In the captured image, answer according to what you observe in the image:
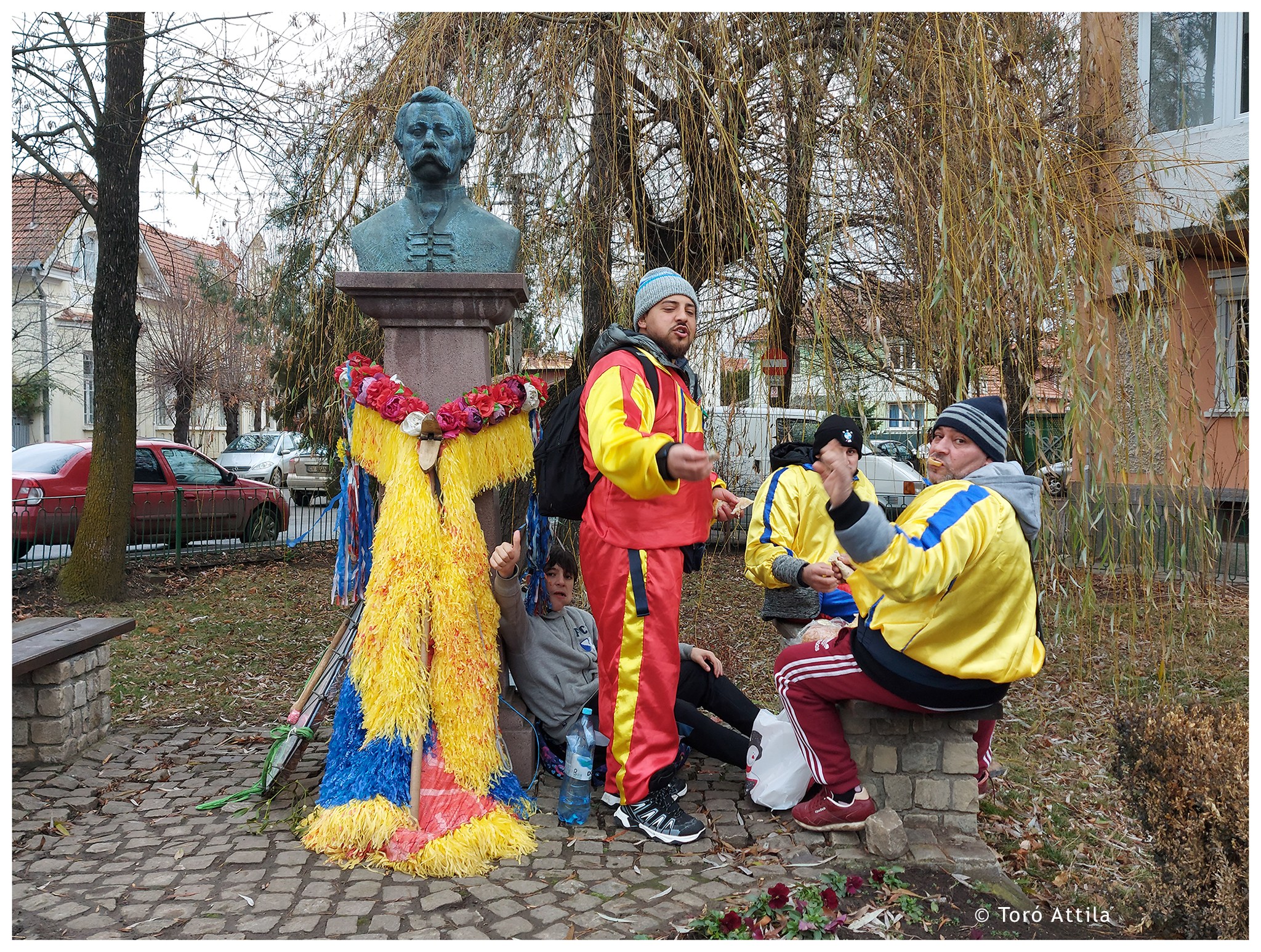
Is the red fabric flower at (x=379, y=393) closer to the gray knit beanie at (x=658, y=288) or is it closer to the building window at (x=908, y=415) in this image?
the gray knit beanie at (x=658, y=288)

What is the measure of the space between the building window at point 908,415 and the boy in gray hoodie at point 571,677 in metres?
1.30

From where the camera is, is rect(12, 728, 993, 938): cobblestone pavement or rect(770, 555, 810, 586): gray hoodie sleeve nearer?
rect(12, 728, 993, 938): cobblestone pavement

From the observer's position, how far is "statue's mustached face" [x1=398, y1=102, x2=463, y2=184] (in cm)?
341

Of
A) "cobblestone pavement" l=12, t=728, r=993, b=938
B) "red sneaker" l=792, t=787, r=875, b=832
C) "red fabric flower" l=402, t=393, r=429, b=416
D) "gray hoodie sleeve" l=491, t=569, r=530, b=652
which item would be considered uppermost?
"red fabric flower" l=402, t=393, r=429, b=416

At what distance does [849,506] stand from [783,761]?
144cm

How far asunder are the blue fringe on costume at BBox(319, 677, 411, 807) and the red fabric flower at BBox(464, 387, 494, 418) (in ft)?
3.70

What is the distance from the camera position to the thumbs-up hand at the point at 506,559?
3248 millimetres

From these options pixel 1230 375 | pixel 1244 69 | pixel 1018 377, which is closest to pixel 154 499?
pixel 1018 377

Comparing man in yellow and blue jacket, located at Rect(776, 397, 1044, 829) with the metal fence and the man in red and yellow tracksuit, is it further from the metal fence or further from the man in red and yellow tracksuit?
the metal fence

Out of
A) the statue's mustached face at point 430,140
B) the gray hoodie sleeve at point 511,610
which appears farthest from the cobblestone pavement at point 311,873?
the statue's mustached face at point 430,140

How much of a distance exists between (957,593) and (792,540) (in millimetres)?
1030

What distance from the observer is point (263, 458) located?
68.5 ft

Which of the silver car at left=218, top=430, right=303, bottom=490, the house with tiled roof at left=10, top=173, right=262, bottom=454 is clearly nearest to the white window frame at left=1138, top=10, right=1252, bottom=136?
the house with tiled roof at left=10, top=173, right=262, bottom=454
